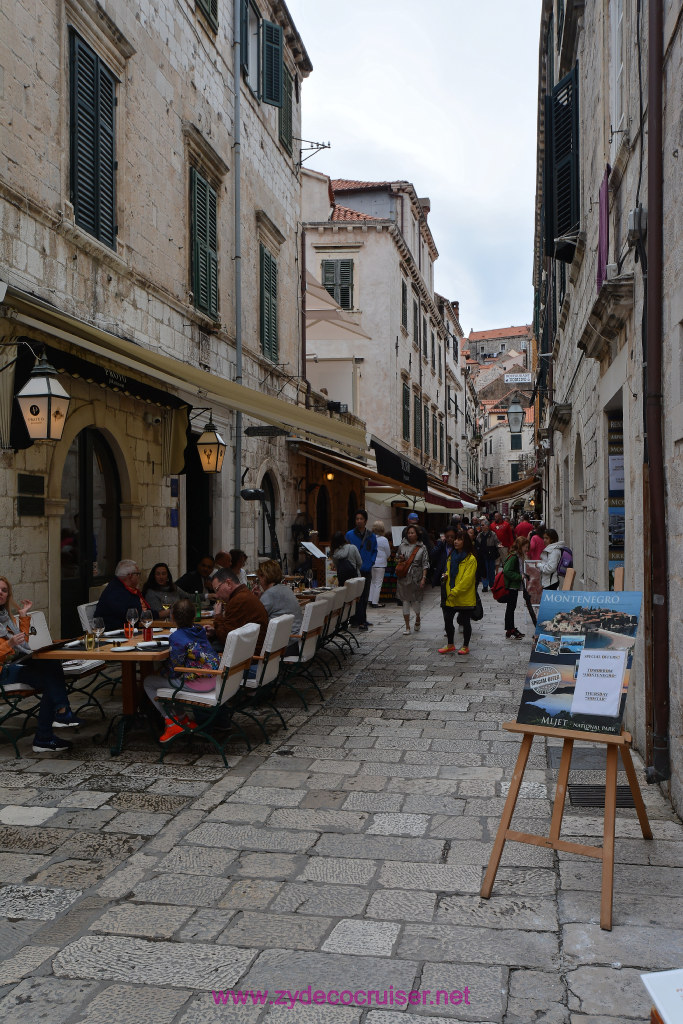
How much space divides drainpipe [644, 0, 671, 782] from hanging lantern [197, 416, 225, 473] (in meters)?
6.23

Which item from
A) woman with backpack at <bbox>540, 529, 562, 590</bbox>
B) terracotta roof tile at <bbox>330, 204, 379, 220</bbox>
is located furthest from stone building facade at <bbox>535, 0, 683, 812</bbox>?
terracotta roof tile at <bbox>330, 204, 379, 220</bbox>

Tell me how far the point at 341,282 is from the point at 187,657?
21.1 meters

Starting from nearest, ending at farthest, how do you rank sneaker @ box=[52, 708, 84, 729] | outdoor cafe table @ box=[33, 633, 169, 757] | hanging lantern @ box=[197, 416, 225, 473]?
outdoor cafe table @ box=[33, 633, 169, 757]
sneaker @ box=[52, 708, 84, 729]
hanging lantern @ box=[197, 416, 225, 473]

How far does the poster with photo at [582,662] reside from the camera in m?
3.64

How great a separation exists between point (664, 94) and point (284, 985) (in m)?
4.72

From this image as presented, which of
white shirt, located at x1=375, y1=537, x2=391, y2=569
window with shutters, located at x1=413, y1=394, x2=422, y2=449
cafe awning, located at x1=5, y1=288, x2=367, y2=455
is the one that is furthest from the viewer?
window with shutters, located at x1=413, y1=394, x2=422, y2=449

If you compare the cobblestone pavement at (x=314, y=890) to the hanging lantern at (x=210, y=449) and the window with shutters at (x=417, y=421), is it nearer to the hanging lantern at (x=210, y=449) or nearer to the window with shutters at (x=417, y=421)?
the hanging lantern at (x=210, y=449)

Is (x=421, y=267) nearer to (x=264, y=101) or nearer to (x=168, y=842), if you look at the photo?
(x=264, y=101)

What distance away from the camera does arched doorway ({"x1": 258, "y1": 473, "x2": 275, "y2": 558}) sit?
46.8 feet

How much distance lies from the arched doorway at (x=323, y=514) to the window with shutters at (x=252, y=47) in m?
8.23

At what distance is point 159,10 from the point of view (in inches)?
389

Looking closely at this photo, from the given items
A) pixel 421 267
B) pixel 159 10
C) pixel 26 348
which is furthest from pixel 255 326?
pixel 421 267

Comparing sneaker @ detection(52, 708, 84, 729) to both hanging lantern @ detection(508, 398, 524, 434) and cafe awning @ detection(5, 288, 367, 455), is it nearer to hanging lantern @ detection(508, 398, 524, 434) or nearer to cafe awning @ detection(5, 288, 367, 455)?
cafe awning @ detection(5, 288, 367, 455)

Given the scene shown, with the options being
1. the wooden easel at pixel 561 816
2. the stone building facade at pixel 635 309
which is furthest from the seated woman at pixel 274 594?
the wooden easel at pixel 561 816
